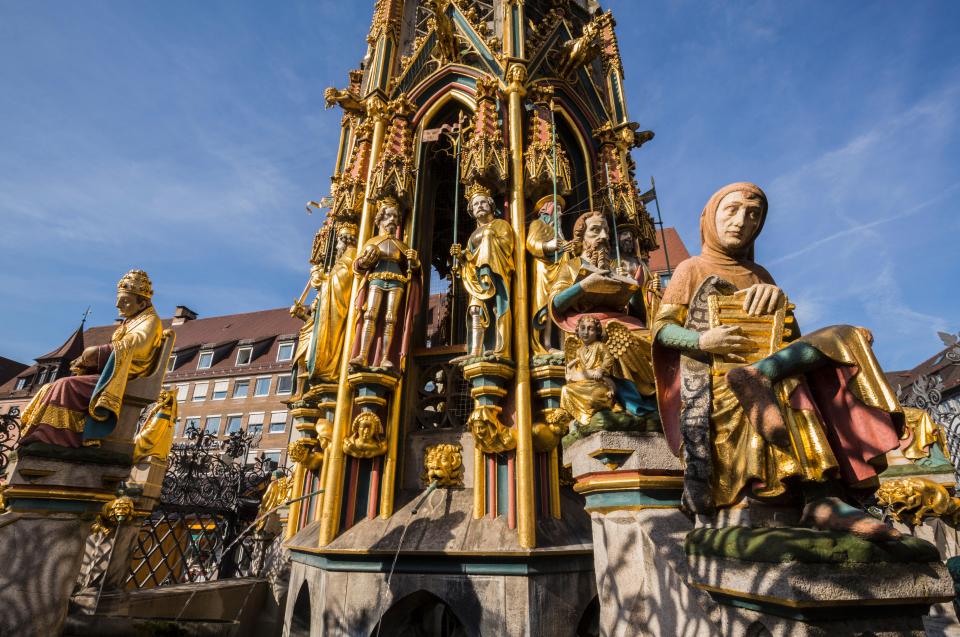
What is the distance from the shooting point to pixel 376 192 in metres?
7.82

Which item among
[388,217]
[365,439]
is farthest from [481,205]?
[365,439]

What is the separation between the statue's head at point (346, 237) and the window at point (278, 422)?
884 inches

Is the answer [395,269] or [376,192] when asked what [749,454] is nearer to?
[395,269]

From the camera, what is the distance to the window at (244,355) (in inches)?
1214

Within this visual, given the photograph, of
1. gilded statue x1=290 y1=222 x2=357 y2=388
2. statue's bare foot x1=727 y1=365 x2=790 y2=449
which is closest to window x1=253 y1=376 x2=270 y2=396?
gilded statue x1=290 y1=222 x2=357 y2=388

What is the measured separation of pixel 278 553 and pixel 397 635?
4.06 m

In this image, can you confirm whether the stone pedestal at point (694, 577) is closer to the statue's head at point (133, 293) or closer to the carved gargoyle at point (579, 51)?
the statue's head at point (133, 293)

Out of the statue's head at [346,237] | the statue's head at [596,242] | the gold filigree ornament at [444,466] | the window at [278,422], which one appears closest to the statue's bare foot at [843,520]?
the statue's head at [596,242]

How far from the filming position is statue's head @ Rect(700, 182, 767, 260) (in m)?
2.70

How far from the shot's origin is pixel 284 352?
30.0 m

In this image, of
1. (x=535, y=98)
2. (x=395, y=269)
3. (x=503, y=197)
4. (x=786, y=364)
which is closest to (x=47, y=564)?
(x=395, y=269)

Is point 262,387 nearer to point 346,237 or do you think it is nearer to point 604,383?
point 346,237

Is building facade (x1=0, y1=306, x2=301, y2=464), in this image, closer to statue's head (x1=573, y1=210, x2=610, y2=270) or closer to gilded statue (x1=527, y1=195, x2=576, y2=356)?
gilded statue (x1=527, y1=195, x2=576, y2=356)

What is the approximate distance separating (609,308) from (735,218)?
215cm
